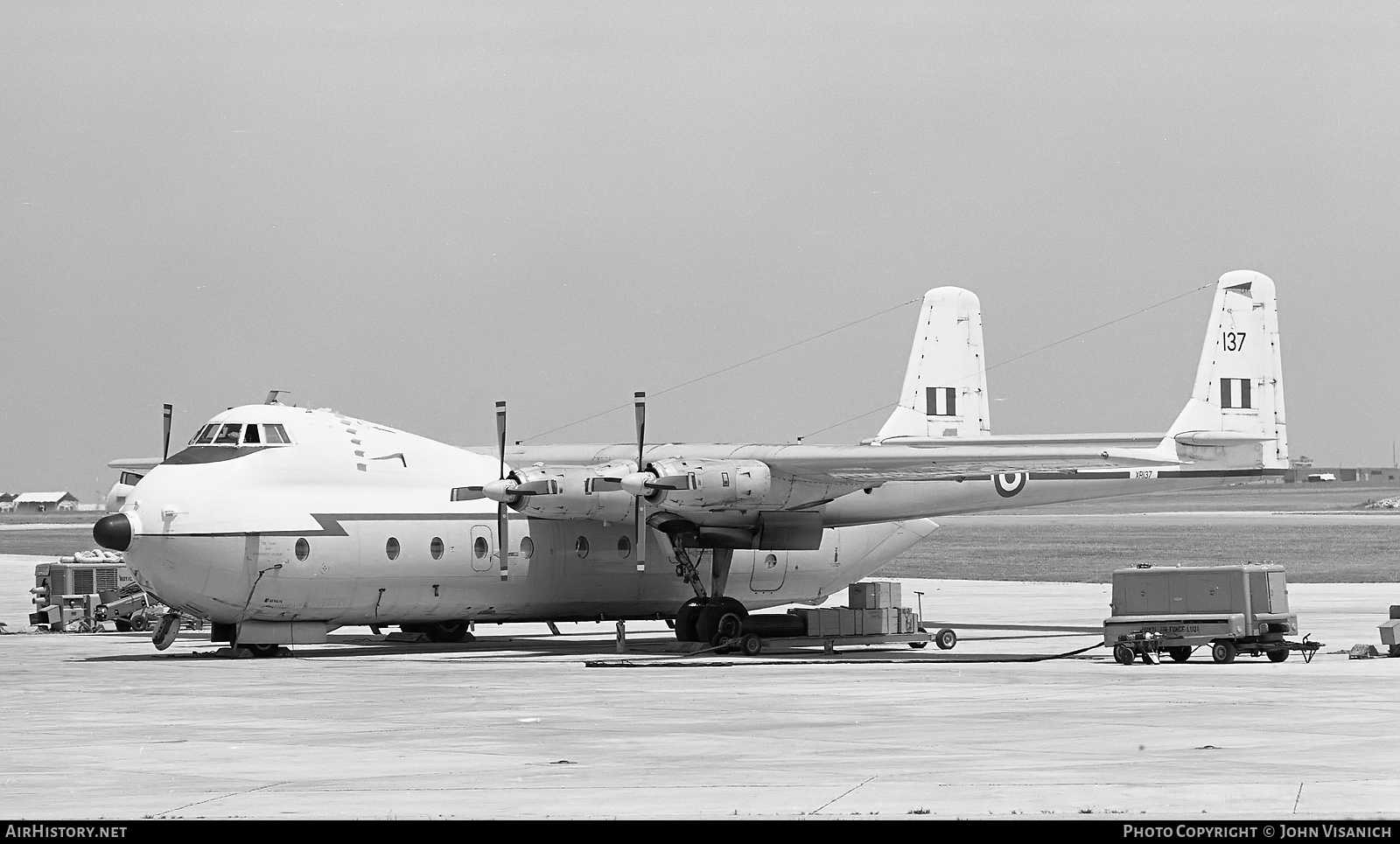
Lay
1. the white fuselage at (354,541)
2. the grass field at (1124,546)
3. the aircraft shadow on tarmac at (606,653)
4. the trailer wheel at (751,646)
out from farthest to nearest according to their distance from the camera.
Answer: the grass field at (1124,546), the trailer wheel at (751,646), the aircraft shadow on tarmac at (606,653), the white fuselage at (354,541)

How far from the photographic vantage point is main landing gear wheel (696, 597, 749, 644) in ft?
106

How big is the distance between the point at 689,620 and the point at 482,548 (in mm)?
4150

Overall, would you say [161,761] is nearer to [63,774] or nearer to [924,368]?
[63,774]

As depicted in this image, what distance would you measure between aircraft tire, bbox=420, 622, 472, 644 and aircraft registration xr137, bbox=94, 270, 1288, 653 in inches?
4.1

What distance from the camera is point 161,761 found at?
15.2m

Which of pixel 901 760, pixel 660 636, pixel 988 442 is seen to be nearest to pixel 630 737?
pixel 901 760

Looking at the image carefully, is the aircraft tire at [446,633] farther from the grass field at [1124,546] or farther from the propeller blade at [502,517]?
the grass field at [1124,546]

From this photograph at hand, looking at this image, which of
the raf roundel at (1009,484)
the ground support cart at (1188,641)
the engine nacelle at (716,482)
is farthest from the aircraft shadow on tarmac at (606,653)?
the raf roundel at (1009,484)

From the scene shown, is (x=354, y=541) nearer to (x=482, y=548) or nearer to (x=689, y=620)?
(x=482, y=548)

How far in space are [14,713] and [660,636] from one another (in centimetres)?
1990

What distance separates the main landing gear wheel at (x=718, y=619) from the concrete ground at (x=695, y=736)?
173cm

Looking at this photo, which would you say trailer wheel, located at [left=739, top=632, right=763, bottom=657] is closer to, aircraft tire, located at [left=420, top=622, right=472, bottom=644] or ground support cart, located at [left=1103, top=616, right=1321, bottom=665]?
aircraft tire, located at [left=420, top=622, right=472, bottom=644]

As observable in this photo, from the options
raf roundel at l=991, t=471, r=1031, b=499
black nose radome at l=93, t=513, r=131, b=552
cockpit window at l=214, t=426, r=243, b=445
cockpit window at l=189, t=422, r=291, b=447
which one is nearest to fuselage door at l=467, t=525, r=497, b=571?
cockpit window at l=189, t=422, r=291, b=447

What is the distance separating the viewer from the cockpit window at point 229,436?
29875 millimetres
